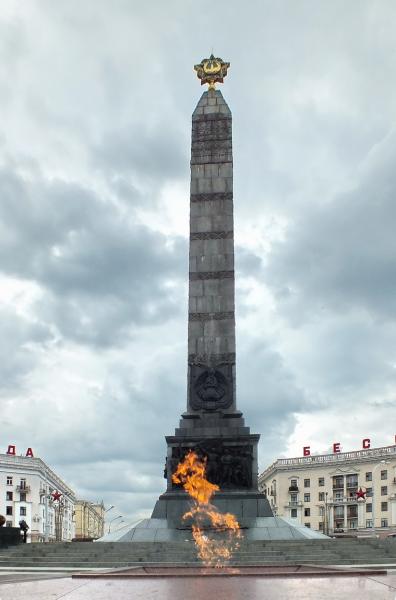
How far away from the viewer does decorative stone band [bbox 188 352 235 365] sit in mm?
32625

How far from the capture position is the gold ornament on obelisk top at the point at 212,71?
3778 centimetres

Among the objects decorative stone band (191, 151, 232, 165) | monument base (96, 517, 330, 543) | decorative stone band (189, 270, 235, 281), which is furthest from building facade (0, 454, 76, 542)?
monument base (96, 517, 330, 543)

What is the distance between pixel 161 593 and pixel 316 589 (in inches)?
74.2

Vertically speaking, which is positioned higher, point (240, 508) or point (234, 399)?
point (234, 399)

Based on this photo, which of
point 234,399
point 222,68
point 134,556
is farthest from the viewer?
point 222,68

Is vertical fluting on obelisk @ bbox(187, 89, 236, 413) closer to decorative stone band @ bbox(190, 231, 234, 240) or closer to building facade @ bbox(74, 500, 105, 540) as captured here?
decorative stone band @ bbox(190, 231, 234, 240)

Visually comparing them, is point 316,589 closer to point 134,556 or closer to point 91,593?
point 91,593

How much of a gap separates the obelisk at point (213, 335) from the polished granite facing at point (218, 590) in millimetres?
18997

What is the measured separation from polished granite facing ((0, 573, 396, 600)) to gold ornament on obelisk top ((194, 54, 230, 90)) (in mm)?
31403

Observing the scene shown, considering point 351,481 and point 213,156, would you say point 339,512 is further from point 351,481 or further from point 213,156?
point 213,156

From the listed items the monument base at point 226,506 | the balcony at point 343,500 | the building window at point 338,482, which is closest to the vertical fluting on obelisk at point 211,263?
the monument base at point 226,506

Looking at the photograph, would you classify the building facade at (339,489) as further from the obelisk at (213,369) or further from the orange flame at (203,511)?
the orange flame at (203,511)

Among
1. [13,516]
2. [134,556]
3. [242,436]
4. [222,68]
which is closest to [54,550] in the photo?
[134,556]

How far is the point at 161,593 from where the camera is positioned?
8.30m
